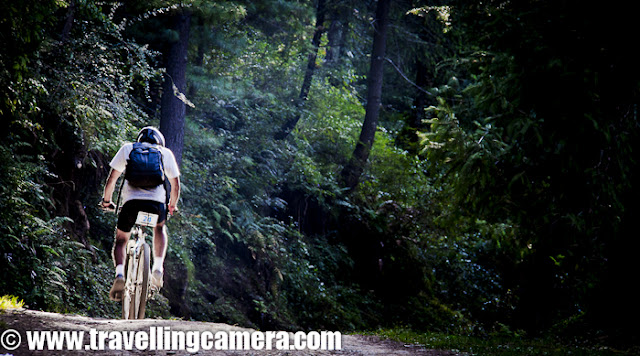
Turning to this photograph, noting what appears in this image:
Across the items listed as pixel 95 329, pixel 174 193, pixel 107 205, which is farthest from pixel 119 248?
pixel 95 329

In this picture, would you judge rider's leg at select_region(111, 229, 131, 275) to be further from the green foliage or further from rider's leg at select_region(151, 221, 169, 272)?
the green foliage

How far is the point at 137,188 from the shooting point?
6883 millimetres

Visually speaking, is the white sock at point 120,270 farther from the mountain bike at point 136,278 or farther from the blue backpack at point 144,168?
the blue backpack at point 144,168

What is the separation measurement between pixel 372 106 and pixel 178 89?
8.23 meters

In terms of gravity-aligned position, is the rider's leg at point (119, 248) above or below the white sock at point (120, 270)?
above

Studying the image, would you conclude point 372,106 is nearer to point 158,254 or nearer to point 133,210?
point 158,254

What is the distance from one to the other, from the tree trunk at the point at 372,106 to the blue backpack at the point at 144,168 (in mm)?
12271

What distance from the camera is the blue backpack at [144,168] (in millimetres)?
6793

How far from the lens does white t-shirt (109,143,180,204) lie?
6844mm

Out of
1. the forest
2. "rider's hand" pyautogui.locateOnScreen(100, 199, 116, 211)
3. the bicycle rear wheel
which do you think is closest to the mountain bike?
the bicycle rear wheel

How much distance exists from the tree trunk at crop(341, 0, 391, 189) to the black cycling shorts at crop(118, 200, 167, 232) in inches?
484

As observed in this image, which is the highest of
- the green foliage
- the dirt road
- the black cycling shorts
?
the black cycling shorts

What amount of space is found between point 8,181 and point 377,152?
13638mm

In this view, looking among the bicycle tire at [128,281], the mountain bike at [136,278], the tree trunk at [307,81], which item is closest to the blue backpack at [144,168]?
the mountain bike at [136,278]
